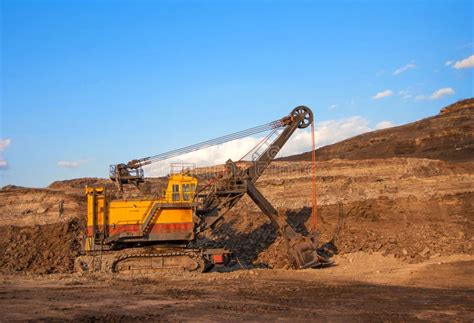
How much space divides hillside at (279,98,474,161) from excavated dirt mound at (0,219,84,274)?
2917cm

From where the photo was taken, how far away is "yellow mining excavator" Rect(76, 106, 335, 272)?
64.2 ft

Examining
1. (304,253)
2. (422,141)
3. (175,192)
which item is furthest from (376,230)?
(422,141)

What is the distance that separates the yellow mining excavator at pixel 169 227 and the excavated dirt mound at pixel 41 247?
8.94 feet

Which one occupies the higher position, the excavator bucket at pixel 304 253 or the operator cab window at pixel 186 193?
the operator cab window at pixel 186 193

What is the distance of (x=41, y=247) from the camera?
25.2 metres

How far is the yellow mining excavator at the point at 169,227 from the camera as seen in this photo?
19.6m

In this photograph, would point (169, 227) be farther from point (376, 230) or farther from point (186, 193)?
point (376, 230)

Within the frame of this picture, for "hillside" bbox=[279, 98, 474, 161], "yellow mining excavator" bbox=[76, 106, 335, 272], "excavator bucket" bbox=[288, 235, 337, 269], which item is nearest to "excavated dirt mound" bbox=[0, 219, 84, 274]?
"yellow mining excavator" bbox=[76, 106, 335, 272]

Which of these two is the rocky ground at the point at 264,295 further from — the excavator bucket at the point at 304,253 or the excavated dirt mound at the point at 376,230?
the excavated dirt mound at the point at 376,230

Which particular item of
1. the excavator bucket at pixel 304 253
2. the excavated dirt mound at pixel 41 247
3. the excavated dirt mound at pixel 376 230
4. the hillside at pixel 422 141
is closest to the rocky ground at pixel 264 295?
the excavator bucket at pixel 304 253

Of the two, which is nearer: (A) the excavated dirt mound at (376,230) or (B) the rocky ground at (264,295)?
(B) the rocky ground at (264,295)

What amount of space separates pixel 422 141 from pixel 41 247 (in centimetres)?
3723

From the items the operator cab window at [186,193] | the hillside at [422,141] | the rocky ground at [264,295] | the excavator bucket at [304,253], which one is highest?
the hillside at [422,141]

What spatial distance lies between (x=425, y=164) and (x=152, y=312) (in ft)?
82.8
